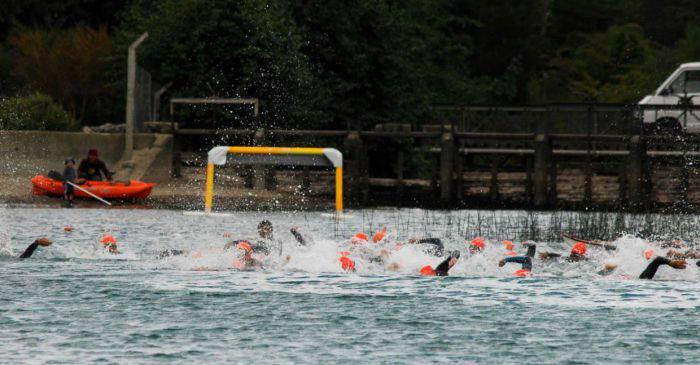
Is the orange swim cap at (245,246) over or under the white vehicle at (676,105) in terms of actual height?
under

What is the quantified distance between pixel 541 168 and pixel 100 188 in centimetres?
1215

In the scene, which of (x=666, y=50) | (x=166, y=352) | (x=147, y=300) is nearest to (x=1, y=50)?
(x=666, y=50)

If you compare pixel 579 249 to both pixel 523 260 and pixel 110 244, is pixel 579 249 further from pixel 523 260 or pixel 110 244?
pixel 110 244

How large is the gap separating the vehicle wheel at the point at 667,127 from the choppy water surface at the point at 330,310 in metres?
16.9

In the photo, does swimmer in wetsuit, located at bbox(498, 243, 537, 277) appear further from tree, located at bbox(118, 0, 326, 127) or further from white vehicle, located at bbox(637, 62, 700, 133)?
tree, located at bbox(118, 0, 326, 127)

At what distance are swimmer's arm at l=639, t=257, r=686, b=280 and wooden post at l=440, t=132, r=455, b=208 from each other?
19050mm

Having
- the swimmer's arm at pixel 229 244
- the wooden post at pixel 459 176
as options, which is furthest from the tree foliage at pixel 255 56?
the swimmer's arm at pixel 229 244

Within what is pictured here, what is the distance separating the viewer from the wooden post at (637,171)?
3984cm

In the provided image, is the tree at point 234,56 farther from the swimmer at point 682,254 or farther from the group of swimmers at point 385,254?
the swimmer at point 682,254

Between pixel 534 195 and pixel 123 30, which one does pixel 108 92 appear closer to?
pixel 123 30

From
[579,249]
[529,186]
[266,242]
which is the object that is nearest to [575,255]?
[579,249]

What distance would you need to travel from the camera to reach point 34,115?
39.4 metres

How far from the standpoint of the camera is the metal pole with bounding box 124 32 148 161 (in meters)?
38.1

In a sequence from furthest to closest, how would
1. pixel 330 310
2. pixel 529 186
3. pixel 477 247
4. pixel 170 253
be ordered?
pixel 529 186, pixel 170 253, pixel 477 247, pixel 330 310
